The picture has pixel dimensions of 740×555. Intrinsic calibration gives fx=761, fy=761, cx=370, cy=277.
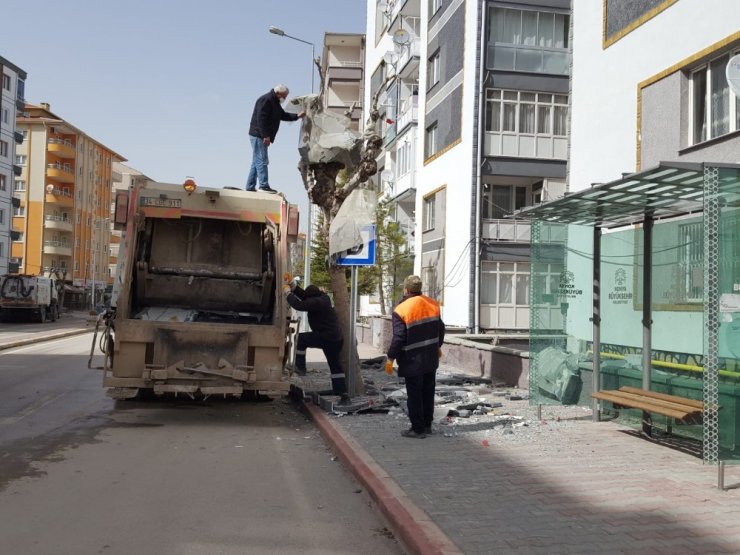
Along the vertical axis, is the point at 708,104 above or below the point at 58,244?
below

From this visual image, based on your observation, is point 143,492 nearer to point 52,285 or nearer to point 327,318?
point 327,318

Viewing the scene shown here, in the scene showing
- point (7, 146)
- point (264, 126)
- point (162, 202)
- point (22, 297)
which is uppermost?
point (7, 146)

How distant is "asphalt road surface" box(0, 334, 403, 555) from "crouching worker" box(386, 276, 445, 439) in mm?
1046

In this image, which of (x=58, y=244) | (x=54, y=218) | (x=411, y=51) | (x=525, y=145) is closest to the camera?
(x=525, y=145)

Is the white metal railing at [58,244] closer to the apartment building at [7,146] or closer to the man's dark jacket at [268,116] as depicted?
the apartment building at [7,146]

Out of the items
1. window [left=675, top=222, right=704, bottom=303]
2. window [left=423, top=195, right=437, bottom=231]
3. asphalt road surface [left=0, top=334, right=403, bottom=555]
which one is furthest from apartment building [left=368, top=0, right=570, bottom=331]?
window [left=675, top=222, right=704, bottom=303]

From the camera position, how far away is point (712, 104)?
12.0m

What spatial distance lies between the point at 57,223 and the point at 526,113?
61.6m

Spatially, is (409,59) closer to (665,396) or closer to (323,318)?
(323,318)

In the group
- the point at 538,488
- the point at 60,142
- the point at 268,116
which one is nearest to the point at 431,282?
the point at 268,116

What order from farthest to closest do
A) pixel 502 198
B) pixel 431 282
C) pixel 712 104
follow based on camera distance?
pixel 431 282, pixel 502 198, pixel 712 104

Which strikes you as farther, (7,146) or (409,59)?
(7,146)

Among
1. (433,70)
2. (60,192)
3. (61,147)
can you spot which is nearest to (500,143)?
(433,70)

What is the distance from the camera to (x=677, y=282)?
8.13 metres
